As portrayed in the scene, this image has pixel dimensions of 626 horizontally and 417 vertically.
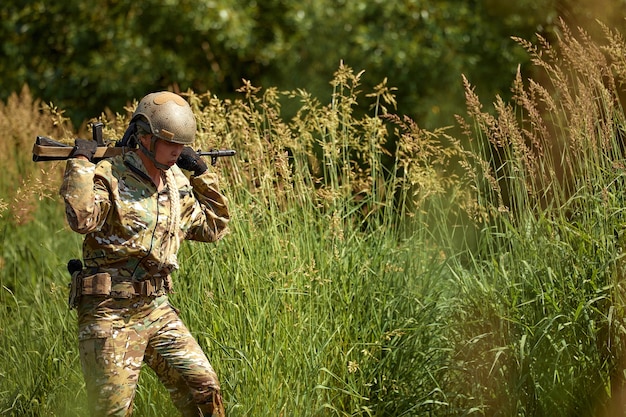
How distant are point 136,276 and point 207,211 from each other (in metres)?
0.50

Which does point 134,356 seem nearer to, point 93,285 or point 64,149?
point 93,285

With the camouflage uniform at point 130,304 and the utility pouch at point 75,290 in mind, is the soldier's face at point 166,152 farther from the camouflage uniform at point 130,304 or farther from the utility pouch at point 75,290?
the utility pouch at point 75,290

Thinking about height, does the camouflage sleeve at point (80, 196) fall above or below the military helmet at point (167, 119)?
below

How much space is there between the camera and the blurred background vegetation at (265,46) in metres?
10.5

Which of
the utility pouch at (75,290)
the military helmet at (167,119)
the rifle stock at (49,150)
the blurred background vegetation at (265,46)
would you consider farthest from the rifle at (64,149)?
Answer: the blurred background vegetation at (265,46)

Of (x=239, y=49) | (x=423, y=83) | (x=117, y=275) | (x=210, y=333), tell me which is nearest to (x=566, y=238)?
(x=210, y=333)

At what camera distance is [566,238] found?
5180 mm

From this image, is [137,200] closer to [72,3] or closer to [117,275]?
[117,275]

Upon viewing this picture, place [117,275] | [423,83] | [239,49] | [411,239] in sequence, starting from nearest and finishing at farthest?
1. [117,275]
2. [411,239]
3. [423,83]
4. [239,49]

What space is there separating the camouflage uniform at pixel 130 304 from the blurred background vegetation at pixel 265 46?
5619mm

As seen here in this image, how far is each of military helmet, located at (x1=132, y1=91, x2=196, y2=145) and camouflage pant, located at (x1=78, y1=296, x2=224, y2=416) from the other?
0.69m

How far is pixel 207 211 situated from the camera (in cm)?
497

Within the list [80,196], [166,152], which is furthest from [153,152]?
[80,196]

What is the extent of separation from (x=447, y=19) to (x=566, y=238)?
6.39m
